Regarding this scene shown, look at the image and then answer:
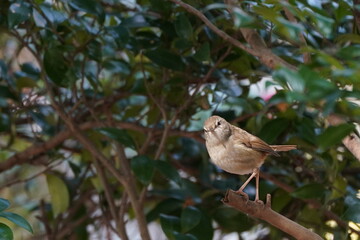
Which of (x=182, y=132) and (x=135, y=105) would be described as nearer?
(x=182, y=132)

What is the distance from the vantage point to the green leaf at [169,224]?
1974mm

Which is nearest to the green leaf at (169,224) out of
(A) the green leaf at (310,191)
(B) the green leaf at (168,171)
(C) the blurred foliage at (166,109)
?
(C) the blurred foliage at (166,109)

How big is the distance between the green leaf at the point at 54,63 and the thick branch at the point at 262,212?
2.64 feet

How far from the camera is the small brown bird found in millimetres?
1481

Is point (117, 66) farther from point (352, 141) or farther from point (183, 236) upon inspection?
point (352, 141)

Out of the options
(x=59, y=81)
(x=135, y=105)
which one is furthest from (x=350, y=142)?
(x=135, y=105)

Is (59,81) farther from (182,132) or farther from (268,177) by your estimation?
(268,177)

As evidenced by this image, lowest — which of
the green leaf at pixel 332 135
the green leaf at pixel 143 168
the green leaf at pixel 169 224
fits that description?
the green leaf at pixel 169 224

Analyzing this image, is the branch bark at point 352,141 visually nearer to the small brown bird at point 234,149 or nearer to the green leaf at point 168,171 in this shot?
the small brown bird at point 234,149

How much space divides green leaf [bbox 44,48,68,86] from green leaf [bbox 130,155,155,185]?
35 centimetres

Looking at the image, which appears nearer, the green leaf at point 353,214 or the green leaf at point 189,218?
the green leaf at point 353,214

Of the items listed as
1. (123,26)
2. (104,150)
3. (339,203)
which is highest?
(123,26)

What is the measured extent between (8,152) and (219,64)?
0.91 metres

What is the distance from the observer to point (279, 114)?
1.95 m
